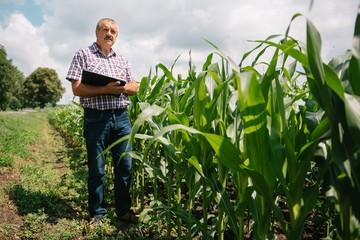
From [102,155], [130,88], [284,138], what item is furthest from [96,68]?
[284,138]

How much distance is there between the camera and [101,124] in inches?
117

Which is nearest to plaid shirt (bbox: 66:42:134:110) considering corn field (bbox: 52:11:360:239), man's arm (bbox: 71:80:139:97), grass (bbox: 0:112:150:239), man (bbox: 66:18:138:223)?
man (bbox: 66:18:138:223)

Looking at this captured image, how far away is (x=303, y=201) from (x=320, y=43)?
2.12ft

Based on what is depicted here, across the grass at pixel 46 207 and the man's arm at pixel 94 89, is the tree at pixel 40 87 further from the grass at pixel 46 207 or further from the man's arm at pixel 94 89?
the man's arm at pixel 94 89

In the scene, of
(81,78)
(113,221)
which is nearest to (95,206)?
(113,221)

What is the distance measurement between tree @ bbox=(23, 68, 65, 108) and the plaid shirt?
5623cm

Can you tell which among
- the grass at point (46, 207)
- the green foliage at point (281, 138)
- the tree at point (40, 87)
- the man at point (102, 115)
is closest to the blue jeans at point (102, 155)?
the man at point (102, 115)

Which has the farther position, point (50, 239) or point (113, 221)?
point (113, 221)

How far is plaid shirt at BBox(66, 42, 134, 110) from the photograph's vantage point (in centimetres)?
293

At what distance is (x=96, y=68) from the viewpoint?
3027 mm

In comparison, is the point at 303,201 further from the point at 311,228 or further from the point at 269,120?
the point at 311,228

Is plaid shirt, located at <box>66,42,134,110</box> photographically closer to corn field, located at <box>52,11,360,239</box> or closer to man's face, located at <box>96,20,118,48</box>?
man's face, located at <box>96,20,118,48</box>

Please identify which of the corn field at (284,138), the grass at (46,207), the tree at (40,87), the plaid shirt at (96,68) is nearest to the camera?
the corn field at (284,138)

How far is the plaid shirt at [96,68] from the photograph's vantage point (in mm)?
2930
